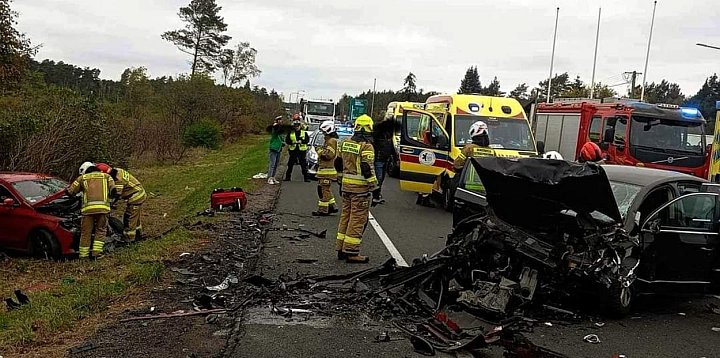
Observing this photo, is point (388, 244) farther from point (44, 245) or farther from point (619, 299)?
point (44, 245)

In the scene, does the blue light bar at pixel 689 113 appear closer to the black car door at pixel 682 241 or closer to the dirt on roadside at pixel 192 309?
the black car door at pixel 682 241

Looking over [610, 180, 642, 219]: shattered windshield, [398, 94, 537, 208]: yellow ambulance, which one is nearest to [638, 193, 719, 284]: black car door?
[610, 180, 642, 219]: shattered windshield

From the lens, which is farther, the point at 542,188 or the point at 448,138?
the point at 448,138


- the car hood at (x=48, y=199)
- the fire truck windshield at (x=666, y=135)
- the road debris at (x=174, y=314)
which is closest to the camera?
the road debris at (x=174, y=314)

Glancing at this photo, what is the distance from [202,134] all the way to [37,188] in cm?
2981

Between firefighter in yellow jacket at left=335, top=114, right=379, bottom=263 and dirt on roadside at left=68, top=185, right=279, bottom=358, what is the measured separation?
1.15 metres

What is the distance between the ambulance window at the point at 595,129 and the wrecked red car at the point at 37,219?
36.8ft

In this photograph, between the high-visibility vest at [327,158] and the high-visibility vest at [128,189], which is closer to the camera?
the high-visibility vest at [128,189]

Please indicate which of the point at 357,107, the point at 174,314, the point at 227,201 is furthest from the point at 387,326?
the point at 357,107

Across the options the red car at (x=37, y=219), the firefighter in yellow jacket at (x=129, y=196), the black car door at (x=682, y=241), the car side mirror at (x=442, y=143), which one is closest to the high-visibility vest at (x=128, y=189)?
the firefighter in yellow jacket at (x=129, y=196)

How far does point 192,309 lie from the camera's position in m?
6.31

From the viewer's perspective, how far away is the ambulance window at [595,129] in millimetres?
16891

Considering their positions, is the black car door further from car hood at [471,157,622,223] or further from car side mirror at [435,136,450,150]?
car side mirror at [435,136,450,150]

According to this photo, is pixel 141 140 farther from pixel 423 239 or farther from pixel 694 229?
pixel 694 229
